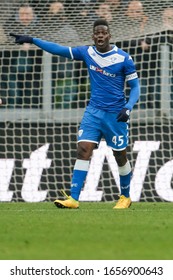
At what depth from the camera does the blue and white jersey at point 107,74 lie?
12.4 m

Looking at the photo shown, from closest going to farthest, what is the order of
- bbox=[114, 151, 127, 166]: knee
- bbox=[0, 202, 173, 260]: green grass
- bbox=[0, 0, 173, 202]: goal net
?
bbox=[0, 202, 173, 260]: green grass < bbox=[114, 151, 127, 166]: knee < bbox=[0, 0, 173, 202]: goal net

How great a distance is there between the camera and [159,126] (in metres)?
15.6

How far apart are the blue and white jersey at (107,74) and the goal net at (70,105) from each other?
2993 mm

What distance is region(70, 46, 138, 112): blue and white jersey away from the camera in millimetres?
12359

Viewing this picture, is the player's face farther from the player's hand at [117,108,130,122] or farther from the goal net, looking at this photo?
the goal net

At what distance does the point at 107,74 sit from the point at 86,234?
357 cm

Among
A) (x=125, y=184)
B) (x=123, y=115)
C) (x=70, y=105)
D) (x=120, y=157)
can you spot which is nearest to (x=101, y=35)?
(x=123, y=115)

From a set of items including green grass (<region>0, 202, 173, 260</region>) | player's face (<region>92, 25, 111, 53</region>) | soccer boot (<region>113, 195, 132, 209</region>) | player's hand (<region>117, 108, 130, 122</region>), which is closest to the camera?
green grass (<region>0, 202, 173, 260</region>)

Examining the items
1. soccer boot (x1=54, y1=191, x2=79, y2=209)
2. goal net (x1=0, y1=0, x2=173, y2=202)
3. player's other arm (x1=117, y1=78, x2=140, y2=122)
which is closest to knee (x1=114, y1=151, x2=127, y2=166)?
player's other arm (x1=117, y1=78, x2=140, y2=122)

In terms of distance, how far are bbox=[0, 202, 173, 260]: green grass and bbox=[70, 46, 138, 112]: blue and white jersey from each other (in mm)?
1285

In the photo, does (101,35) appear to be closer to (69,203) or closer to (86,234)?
(69,203)

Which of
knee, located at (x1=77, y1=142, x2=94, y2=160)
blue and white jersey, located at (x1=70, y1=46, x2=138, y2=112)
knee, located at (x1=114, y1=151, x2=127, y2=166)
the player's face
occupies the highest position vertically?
the player's face

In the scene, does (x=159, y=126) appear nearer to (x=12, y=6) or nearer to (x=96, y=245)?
(x=12, y=6)
